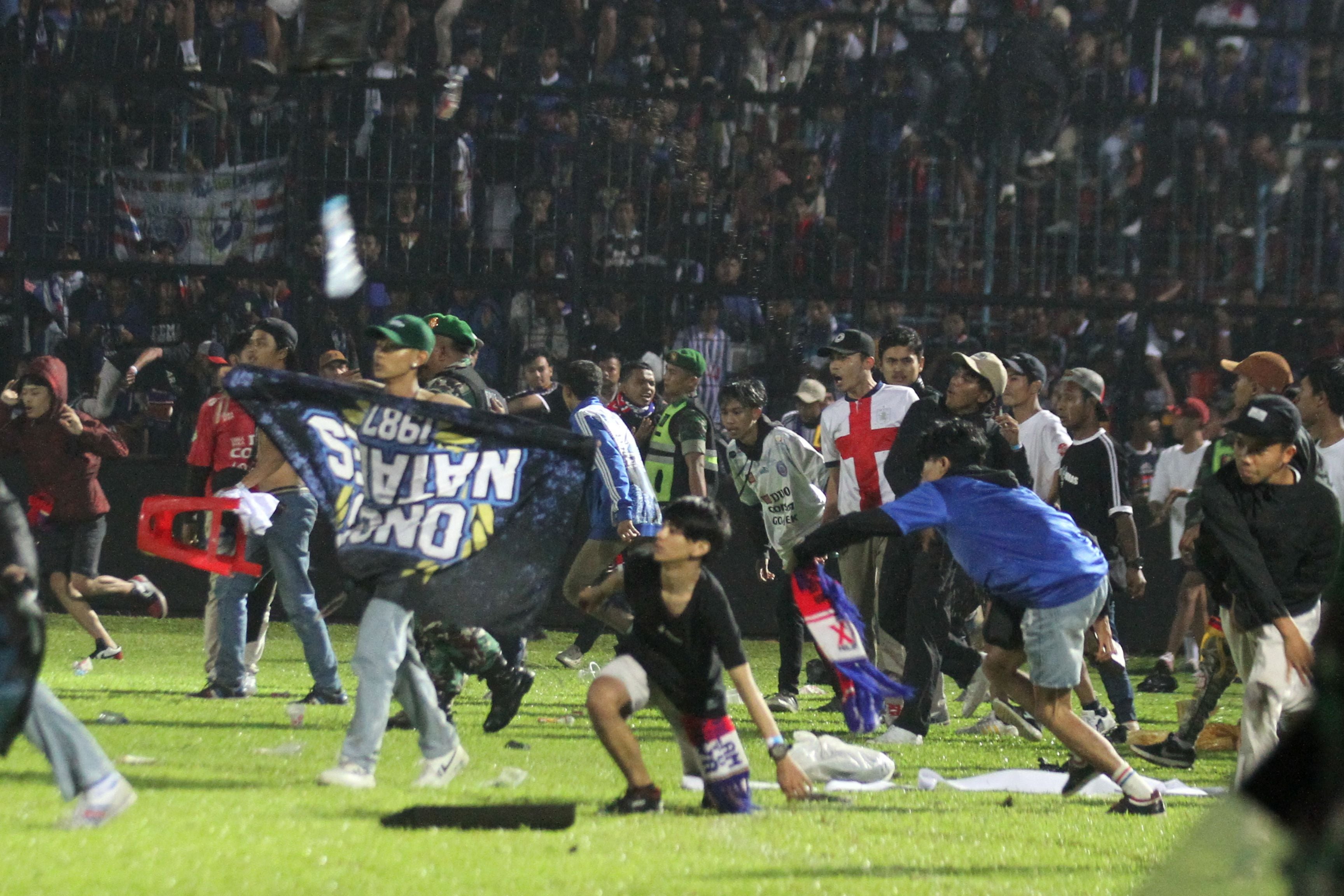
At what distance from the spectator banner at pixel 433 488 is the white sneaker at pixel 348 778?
0.58m

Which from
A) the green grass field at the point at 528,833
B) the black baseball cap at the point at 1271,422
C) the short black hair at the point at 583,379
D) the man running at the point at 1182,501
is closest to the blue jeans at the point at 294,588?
the green grass field at the point at 528,833

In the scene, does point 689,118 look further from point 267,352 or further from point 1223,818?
point 1223,818

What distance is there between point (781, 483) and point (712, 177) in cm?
615

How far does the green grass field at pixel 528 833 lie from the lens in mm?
5043

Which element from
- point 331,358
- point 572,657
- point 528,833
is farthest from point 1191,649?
point 528,833

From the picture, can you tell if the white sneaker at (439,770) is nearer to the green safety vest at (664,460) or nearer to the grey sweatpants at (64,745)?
the grey sweatpants at (64,745)

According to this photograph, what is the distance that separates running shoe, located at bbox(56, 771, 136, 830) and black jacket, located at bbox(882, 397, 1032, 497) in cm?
422

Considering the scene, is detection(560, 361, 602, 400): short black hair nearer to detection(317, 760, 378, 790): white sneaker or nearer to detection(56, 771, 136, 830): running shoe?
detection(317, 760, 378, 790): white sneaker

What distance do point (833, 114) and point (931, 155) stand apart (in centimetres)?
90

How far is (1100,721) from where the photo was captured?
9.25 metres

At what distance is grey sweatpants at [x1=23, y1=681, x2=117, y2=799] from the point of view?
5.29m

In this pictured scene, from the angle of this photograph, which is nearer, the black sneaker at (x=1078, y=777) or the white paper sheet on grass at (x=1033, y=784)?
the black sneaker at (x=1078, y=777)

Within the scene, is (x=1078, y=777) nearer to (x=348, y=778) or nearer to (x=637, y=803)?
(x=637, y=803)

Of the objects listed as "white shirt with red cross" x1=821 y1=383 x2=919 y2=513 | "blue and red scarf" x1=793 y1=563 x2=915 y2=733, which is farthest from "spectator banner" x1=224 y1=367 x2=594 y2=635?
"white shirt with red cross" x1=821 y1=383 x2=919 y2=513
